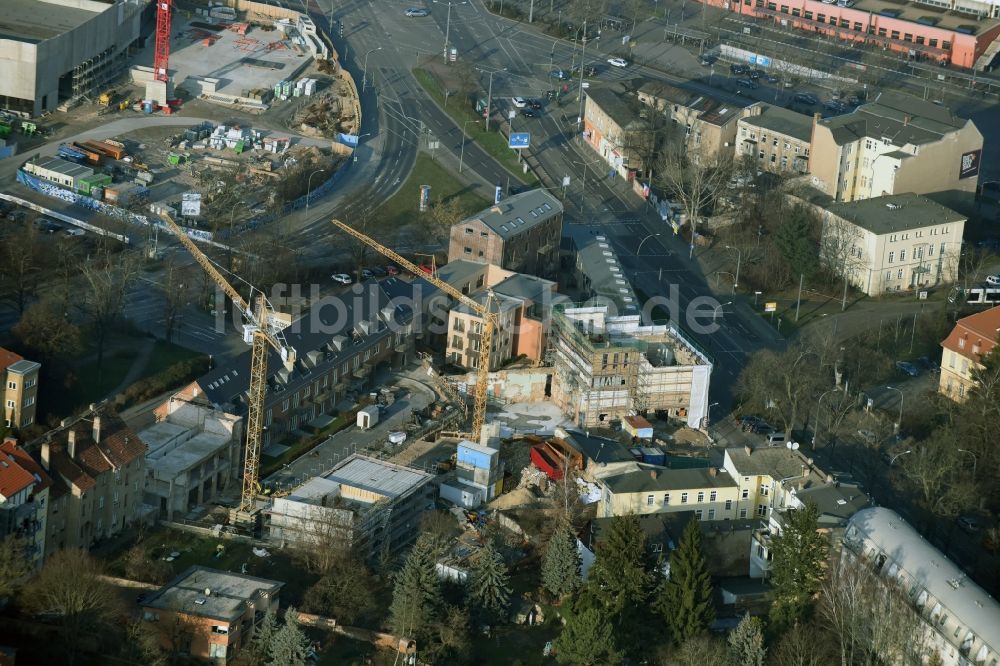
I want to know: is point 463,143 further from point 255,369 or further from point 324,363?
point 255,369

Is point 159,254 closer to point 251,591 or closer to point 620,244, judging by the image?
point 620,244

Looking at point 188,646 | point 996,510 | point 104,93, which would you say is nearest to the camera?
point 188,646

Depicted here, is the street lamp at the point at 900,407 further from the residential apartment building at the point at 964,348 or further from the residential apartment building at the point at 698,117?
the residential apartment building at the point at 698,117

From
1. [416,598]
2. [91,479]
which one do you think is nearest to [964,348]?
[416,598]

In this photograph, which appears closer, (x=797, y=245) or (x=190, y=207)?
(x=797, y=245)

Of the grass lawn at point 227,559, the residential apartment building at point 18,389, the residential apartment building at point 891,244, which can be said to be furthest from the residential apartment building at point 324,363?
the residential apartment building at point 891,244

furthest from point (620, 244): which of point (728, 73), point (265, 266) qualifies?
point (728, 73)
